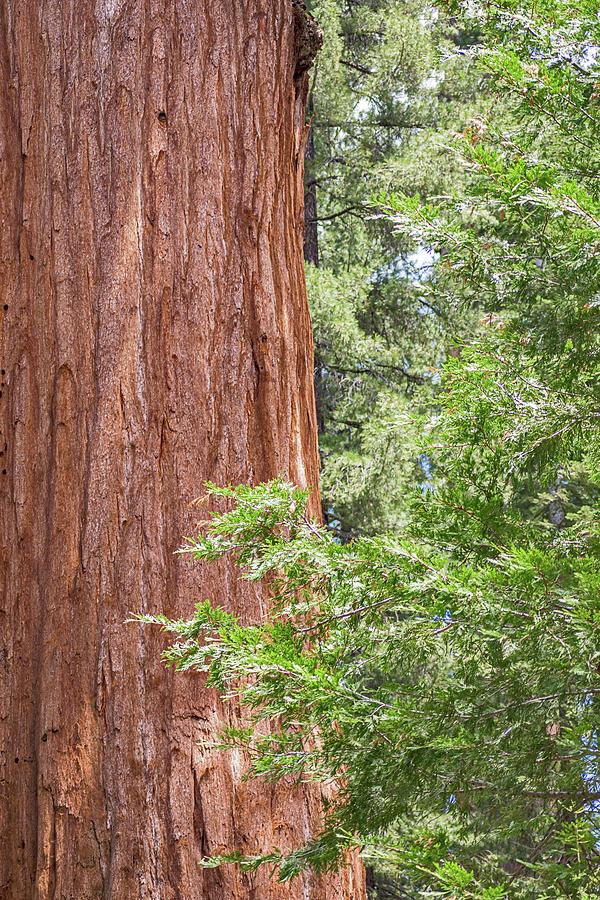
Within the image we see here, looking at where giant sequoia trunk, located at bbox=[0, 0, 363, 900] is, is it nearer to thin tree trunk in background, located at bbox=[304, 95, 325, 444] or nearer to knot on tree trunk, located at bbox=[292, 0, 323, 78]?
knot on tree trunk, located at bbox=[292, 0, 323, 78]

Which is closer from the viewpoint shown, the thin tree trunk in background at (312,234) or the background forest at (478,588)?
the background forest at (478,588)

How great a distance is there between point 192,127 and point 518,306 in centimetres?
114

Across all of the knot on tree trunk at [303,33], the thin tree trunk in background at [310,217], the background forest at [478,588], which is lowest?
the background forest at [478,588]

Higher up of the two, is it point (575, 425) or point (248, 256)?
point (248, 256)

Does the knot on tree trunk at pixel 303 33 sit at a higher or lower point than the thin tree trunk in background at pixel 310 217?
lower

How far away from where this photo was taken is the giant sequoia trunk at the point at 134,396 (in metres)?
2.23

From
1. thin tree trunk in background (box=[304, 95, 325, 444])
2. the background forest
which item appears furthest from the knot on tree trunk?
thin tree trunk in background (box=[304, 95, 325, 444])

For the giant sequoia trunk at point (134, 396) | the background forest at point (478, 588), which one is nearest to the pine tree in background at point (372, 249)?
the giant sequoia trunk at point (134, 396)

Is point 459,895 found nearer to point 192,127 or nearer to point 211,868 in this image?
point 211,868

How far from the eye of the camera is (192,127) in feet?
8.90

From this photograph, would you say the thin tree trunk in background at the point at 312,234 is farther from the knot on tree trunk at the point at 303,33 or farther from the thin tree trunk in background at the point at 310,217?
the knot on tree trunk at the point at 303,33

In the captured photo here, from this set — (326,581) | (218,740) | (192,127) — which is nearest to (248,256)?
(192,127)

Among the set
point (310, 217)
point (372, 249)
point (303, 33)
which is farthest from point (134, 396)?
point (372, 249)

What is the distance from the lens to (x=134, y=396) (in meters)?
2.50
